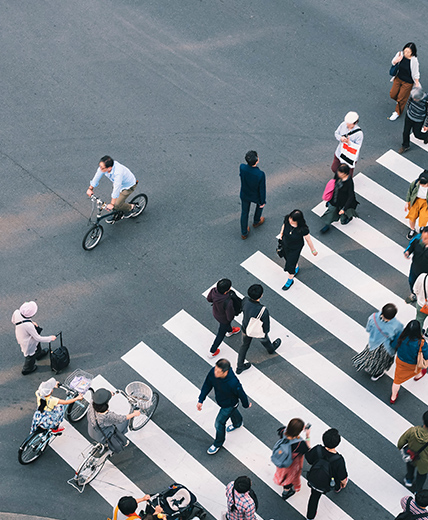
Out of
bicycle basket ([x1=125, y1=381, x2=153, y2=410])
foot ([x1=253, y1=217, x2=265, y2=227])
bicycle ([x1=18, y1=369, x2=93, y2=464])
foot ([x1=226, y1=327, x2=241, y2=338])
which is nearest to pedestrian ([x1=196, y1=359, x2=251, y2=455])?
bicycle basket ([x1=125, y1=381, x2=153, y2=410])

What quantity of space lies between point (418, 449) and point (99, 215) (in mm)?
7621

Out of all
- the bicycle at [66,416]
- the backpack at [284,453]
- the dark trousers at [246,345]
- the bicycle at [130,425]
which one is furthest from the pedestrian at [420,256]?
the bicycle at [66,416]

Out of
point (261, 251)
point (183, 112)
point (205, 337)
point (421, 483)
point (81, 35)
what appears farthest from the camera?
point (81, 35)

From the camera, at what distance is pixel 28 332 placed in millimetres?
12586

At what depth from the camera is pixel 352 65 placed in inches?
702

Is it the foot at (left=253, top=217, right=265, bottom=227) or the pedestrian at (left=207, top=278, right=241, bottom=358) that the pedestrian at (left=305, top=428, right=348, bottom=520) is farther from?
the foot at (left=253, top=217, right=265, bottom=227)

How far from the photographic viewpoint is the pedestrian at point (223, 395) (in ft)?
36.3

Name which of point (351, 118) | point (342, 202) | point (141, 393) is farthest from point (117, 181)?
point (351, 118)

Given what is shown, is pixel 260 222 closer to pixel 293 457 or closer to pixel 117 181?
pixel 117 181

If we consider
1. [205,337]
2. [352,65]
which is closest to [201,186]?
[205,337]

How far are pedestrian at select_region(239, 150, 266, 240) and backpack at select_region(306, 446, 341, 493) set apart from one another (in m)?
5.32

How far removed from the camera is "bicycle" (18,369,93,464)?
39.2 ft

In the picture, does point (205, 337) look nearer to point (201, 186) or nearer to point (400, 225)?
point (201, 186)

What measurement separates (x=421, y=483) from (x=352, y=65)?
10.2 m
